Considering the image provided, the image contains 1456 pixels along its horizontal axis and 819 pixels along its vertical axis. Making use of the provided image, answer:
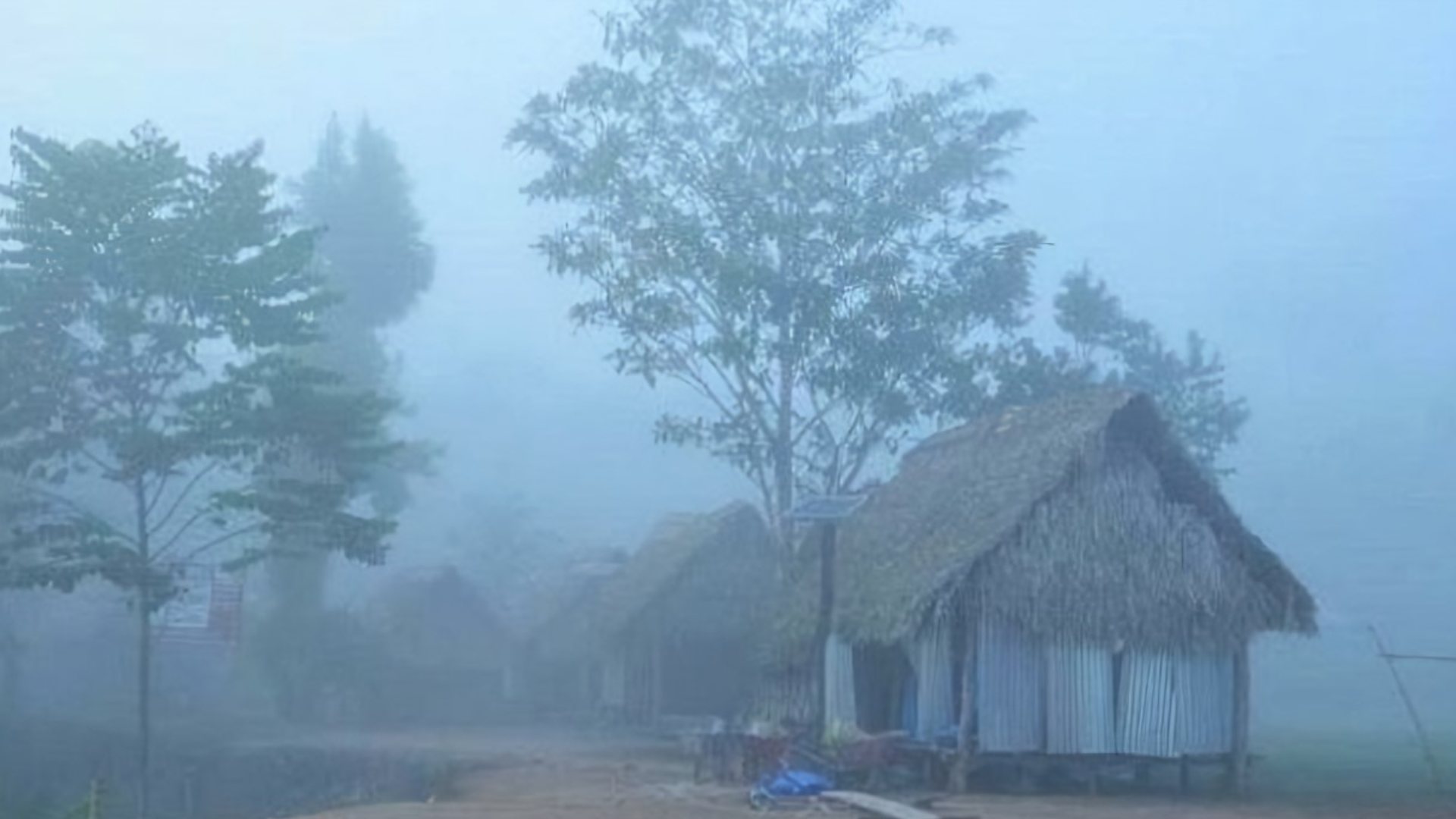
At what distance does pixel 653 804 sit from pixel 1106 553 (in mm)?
5916

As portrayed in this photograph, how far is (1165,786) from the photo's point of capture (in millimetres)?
26453

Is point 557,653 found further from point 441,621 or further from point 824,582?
point 824,582

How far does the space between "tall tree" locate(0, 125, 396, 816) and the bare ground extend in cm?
496

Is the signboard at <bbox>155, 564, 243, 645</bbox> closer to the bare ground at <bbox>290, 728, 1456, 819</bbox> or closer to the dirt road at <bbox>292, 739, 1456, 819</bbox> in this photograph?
the bare ground at <bbox>290, 728, 1456, 819</bbox>

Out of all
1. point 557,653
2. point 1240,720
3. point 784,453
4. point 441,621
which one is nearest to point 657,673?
point 784,453

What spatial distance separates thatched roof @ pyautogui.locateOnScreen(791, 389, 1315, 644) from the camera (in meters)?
24.4

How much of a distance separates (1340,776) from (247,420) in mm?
14419

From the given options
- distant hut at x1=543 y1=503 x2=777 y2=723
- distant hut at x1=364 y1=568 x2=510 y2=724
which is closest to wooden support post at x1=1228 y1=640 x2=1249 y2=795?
distant hut at x1=543 y1=503 x2=777 y2=723

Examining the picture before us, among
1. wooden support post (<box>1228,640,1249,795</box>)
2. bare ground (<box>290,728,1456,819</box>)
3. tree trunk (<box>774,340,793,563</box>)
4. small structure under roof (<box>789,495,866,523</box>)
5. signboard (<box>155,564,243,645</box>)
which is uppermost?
tree trunk (<box>774,340,793,563</box>)

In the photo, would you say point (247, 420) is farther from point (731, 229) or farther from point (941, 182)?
point (941, 182)

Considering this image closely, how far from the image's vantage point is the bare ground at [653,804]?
20844 mm

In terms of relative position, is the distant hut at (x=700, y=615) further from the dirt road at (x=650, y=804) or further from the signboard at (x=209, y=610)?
the dirt road at (x=650, y=804)

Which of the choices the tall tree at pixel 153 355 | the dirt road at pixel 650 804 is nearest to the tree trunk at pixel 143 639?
the tall tree at pixel 153 355

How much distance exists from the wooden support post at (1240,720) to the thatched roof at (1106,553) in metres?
0.52
